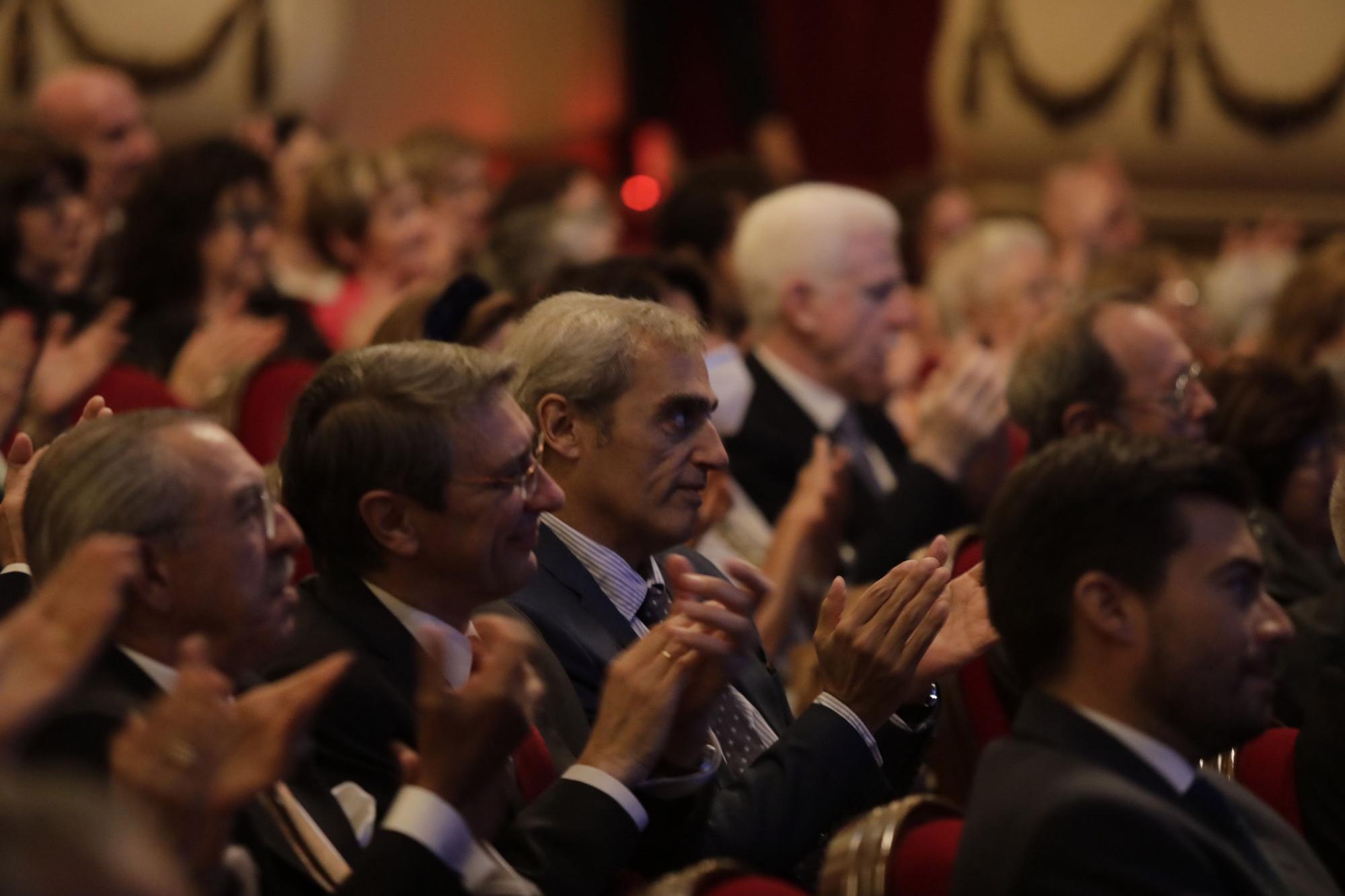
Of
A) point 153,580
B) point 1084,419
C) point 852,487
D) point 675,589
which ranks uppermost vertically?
point 153,580

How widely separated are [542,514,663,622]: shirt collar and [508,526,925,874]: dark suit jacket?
102 mm

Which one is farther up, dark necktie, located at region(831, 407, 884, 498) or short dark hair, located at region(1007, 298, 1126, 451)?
short dark hair, located at region(1007, 298, 1126, 451)

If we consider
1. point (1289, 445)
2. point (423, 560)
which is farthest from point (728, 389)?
point (423, 560)

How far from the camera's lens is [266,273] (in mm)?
4887

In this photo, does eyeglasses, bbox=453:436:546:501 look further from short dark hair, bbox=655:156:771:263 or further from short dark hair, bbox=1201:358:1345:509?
short dark hair, bbox=655:156:771:263

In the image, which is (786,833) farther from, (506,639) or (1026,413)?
(1026,413)

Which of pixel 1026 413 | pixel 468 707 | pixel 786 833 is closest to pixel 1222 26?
pixel 1026 413

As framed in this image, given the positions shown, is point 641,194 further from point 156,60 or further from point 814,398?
point 814,398

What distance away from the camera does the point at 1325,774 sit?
243cm

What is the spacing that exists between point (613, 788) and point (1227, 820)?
61cm

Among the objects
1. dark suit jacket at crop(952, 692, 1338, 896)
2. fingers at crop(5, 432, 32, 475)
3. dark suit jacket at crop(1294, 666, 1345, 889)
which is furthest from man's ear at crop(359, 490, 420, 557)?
dark suit jacket at crop(1294, 666, 1345, 889)

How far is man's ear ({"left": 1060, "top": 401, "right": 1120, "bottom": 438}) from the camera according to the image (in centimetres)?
343

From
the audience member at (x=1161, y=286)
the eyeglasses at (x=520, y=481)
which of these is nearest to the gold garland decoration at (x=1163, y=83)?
the audience member at (x=1161, y=286)

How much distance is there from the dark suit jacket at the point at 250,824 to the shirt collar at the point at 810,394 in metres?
2.47
